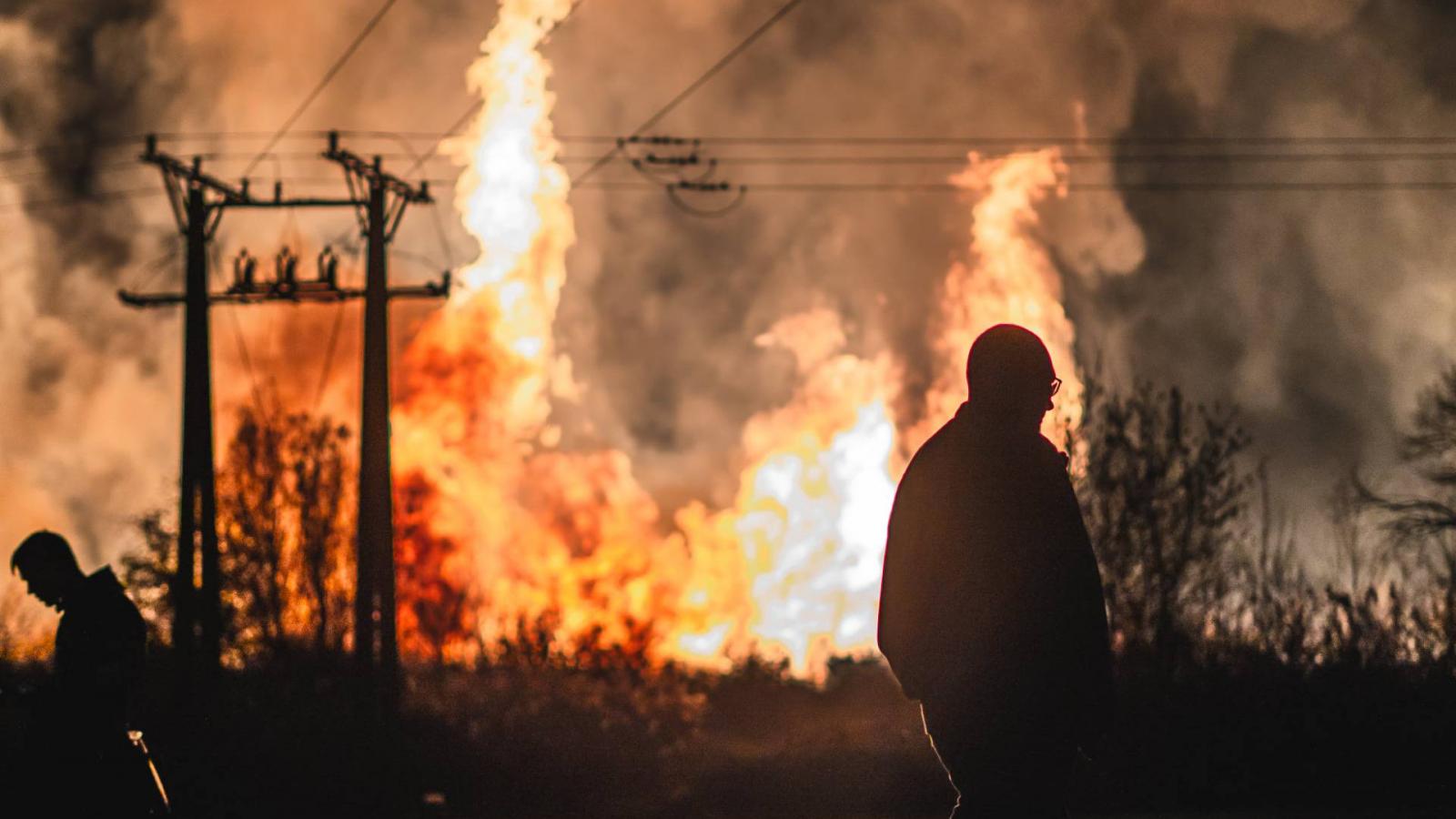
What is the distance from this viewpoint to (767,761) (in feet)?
78.6

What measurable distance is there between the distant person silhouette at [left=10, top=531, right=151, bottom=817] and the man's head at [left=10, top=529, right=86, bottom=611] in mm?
31

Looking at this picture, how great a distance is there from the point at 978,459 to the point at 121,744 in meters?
4.45

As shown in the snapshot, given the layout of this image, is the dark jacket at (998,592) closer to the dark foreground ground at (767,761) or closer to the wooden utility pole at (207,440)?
the dark foreground ground at (767,761)

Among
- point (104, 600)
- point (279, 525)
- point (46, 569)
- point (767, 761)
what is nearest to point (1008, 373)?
point (104, 600)

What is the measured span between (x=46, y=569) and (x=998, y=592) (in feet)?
15.9

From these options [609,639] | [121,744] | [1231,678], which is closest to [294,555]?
[609,639]

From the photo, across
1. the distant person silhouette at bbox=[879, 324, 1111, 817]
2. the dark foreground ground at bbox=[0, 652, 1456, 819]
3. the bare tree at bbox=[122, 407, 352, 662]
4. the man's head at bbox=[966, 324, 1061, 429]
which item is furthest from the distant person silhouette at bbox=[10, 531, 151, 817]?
the bare tree at bbox=[122, 407, 352, 662]

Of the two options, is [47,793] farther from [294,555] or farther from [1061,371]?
[294,555]

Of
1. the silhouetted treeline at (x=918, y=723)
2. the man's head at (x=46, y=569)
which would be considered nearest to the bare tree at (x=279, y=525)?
the silhouetted treeline at (x=918, y=723)

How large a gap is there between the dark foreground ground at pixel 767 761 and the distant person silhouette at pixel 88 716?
12676 mm

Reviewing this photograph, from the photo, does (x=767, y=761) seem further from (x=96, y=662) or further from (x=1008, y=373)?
(x=1008, y=373)

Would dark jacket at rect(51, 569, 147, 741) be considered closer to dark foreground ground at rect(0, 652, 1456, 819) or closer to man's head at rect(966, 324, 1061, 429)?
man's head at rect(966, 324, 1061, 429)

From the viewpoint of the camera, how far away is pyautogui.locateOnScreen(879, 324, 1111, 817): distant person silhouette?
5488 mm

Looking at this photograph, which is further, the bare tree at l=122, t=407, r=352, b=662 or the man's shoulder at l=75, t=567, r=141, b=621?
the bare tree at l=122, t=407, r=352, b=662
